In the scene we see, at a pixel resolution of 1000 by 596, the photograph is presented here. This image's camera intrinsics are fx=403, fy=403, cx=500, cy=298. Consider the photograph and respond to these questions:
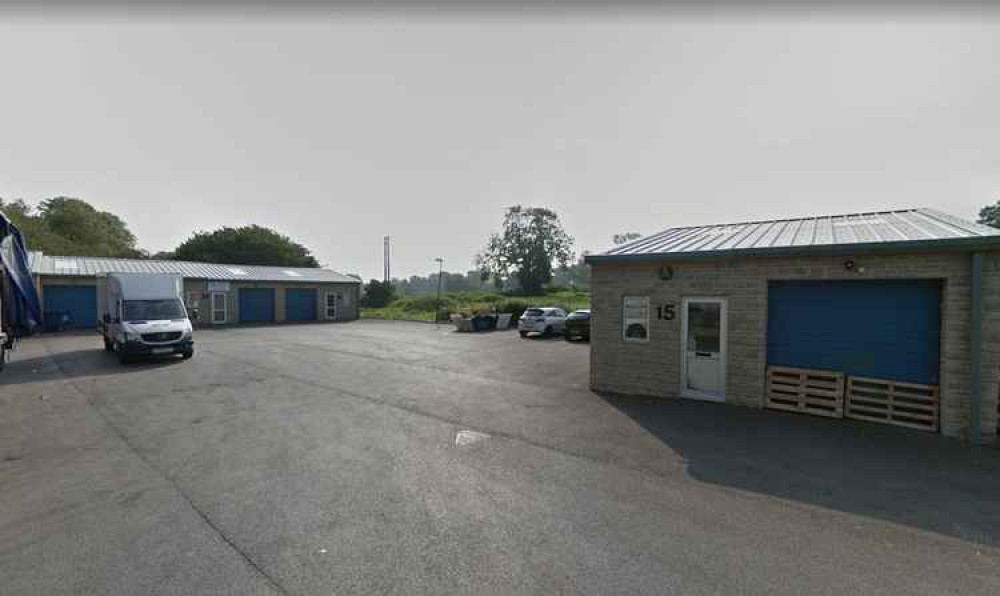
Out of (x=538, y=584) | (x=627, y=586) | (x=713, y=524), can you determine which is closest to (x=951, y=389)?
(x=713, y=524)

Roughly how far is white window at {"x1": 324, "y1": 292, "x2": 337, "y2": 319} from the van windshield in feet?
62.8

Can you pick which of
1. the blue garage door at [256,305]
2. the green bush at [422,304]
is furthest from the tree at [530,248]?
the blue garage door at [256,305]

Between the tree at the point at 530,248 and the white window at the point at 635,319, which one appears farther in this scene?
the tree at the point at 530,248

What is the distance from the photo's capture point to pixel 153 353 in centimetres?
1230

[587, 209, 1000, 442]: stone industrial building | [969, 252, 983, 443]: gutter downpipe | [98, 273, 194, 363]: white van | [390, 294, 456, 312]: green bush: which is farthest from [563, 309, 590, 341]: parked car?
[390, 294, 456, 312]: green bush

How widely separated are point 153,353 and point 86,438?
7331 millimetres

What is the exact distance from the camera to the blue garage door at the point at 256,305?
93.6 feet

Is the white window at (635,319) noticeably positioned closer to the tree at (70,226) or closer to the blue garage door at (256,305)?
the blue garage door at (256,305)

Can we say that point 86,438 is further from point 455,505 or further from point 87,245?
point 87,245

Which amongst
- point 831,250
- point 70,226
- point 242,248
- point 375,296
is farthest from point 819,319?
point 70,226

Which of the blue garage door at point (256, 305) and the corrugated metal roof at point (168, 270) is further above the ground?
the corrugated metal roof at point (168, 270)

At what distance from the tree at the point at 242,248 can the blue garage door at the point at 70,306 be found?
2826 cm

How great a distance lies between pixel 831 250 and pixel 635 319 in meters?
3.75

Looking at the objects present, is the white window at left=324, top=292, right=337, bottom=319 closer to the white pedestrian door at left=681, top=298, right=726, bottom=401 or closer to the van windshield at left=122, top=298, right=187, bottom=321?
the van windshield at left=122, top=298, right=187, bottom=321
